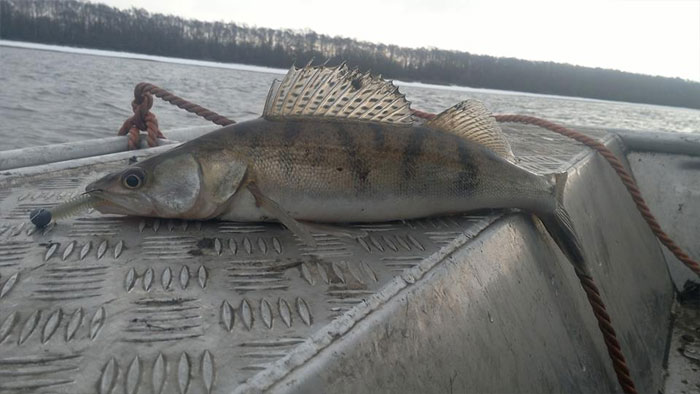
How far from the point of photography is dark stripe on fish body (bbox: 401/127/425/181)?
230 cm

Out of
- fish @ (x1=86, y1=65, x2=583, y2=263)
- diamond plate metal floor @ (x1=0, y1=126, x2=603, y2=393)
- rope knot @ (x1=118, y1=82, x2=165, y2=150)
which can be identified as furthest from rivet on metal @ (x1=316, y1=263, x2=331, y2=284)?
rope knot @ (x1=118, y1=82, x2=165, y2=150)

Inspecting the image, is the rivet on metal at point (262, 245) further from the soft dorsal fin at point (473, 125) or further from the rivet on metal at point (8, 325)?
the soft dorsal fin at point (473, 125)

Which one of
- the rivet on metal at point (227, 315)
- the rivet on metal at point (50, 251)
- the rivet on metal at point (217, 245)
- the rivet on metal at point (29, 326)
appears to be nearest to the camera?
the rivet on metal at point (29, 326)

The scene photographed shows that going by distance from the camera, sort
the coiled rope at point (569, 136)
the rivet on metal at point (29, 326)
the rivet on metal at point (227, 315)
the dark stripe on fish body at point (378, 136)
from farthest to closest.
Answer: the coiled rope at point (569, 136) < the dark stripe on fish body at point (378, 136) < the rivet on metal at point (227, 315) < the rivet on metal at point (29, 326)

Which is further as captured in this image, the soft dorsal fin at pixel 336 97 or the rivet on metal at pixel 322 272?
the soft dorsal fin at pixel 336 97

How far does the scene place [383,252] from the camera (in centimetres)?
206

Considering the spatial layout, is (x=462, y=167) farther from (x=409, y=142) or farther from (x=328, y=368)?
(x=328, y=368)

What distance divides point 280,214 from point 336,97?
0.73m

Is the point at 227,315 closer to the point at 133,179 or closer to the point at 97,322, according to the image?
the point at 97,322

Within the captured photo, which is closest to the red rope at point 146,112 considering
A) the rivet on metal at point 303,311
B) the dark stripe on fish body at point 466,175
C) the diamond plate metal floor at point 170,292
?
the diamond plate metal floor at point 170,292

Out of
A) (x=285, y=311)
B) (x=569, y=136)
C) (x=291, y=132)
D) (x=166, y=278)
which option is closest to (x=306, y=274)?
(x=285, y=311)

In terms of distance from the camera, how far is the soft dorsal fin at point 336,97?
2.41 metres

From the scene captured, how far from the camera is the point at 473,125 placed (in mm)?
2664

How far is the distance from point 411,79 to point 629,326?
226 feet
